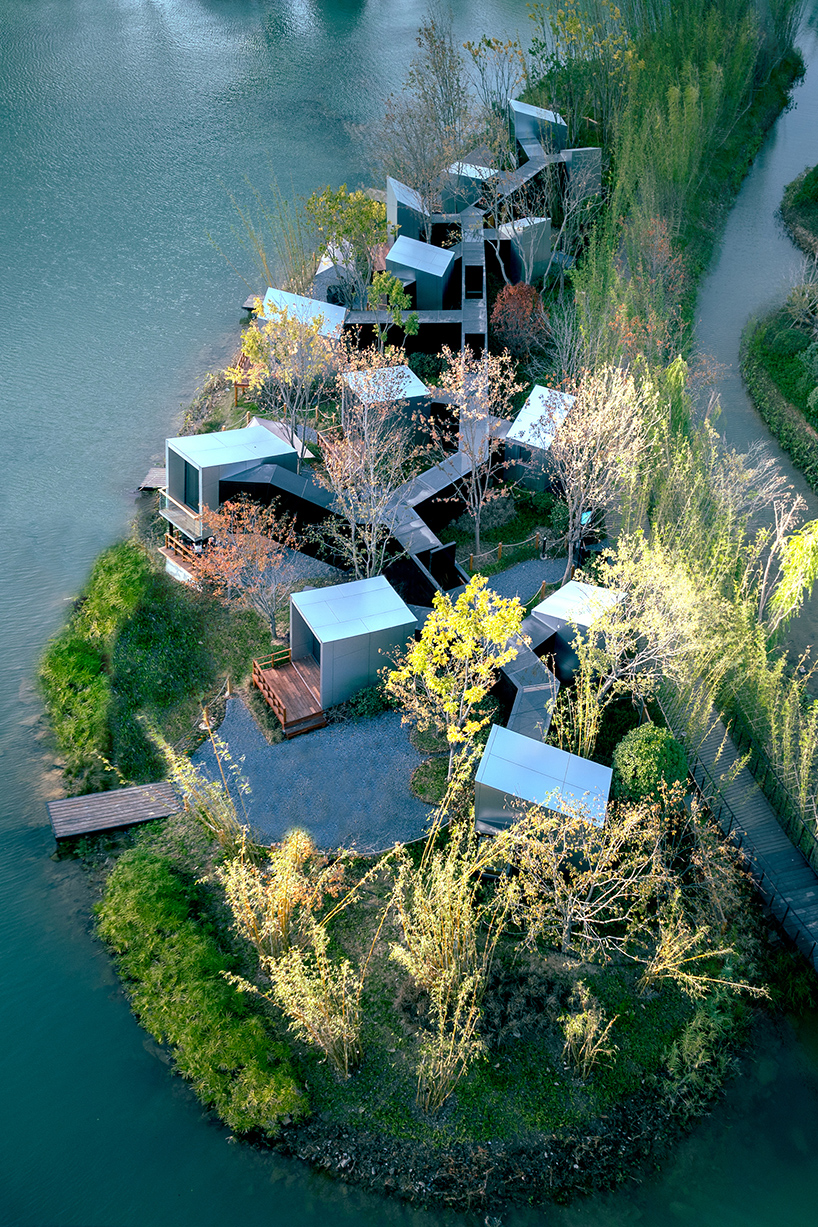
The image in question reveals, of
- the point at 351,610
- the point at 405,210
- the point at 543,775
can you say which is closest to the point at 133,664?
the point at 351,610

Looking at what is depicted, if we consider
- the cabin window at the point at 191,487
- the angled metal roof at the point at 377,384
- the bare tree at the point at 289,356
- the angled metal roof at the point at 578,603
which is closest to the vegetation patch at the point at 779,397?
the angled metal roof at the point at 578,603

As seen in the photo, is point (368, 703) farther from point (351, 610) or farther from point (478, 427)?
point (478, 427)

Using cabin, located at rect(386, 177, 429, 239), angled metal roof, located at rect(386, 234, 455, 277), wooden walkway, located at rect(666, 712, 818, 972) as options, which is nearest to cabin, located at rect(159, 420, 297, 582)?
angled metal roof, located at rect(386, 234, 455, 277)

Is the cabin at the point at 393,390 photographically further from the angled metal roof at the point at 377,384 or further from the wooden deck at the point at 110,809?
the wooden deck at the point at 110,809

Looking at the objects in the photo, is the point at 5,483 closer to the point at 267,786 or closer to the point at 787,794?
the point at 267,786

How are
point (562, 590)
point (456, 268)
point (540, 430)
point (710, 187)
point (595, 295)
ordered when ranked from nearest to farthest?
point (562, 590) < point (540, 430) < point (595, 295) < point (456, 268) < point (710, 187)

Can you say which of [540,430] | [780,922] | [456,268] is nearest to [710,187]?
[456,268]
